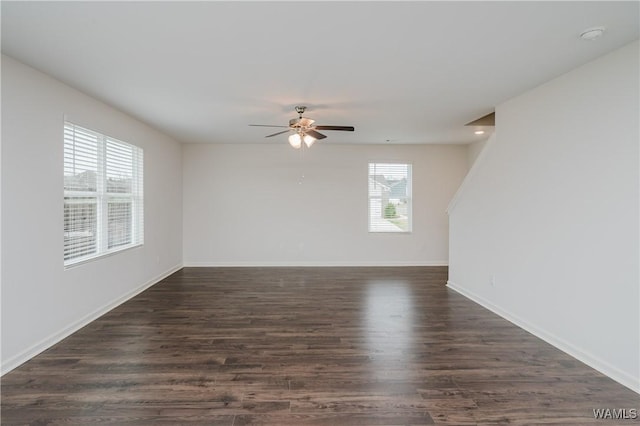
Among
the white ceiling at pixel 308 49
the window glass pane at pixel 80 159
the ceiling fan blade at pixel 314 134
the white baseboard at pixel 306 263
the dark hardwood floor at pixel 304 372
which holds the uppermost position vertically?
the white ceiling at pixel 308 49

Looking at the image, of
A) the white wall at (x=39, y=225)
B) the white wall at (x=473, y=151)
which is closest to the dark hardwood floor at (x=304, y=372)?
the white wall at (x=39, y=225)

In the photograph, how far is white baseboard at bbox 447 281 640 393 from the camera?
2.33 m

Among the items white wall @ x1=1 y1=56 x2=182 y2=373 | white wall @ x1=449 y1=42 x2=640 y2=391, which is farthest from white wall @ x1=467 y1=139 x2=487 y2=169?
white wall @ x1=1 y1=56 x2=182 y2=373

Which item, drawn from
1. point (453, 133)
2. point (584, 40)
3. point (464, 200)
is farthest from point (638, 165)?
point (453, 133)

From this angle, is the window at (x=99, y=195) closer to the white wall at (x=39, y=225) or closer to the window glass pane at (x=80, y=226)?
the window glass pane at (x=80, y=226)

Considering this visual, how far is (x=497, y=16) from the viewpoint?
201 cm

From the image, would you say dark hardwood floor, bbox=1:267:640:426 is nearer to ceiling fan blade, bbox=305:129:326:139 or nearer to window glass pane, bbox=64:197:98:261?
window glass pane, bbox=64:197:98:261

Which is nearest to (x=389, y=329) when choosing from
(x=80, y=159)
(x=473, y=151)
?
(x=80, y=159)

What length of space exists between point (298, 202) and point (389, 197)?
6.45ft

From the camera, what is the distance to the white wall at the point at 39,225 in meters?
2.56

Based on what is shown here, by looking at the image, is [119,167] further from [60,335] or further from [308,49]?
[308,49]

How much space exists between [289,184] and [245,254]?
5.71ft

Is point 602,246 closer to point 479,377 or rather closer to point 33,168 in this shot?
point 479,377

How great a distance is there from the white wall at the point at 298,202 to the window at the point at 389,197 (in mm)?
159
